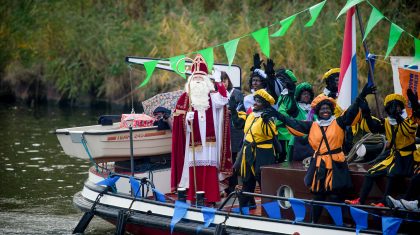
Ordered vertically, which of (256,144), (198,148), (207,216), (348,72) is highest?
(348,72)

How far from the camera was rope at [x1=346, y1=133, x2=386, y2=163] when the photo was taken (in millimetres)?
10048

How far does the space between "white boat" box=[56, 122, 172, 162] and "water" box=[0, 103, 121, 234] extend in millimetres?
1445

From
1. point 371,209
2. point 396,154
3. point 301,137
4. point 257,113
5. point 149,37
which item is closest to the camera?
point 371,209

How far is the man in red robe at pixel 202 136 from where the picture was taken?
1119 cm

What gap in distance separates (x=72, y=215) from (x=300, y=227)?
195 inches

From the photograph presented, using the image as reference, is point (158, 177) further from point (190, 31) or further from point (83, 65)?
point (83, 65)

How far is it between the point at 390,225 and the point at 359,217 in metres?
0.36

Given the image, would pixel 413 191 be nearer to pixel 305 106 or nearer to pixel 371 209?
pixel 371 209

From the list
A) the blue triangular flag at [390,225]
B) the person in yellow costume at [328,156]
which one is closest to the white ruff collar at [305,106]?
the person in yellow costume at [328,156]

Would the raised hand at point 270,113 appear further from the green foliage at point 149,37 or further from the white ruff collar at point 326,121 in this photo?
the green foliage at point 149,37

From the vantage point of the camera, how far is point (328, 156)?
9.59m

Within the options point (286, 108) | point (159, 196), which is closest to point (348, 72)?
point (286, 108)

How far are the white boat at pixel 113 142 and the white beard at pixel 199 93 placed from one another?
75 cm

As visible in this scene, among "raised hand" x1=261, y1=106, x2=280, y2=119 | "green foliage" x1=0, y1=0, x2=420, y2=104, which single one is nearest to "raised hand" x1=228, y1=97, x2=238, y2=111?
"raised hand" x1=261, y1=106, x2=280, y2=119
